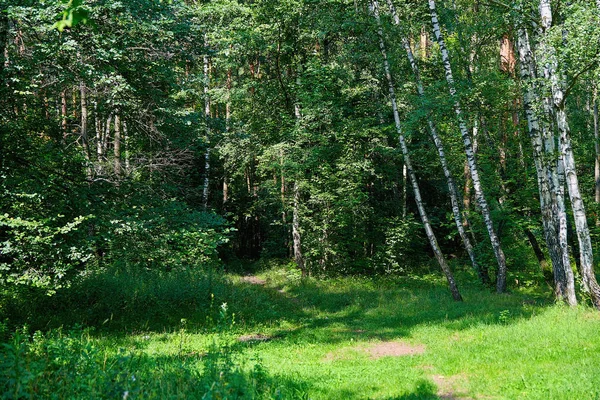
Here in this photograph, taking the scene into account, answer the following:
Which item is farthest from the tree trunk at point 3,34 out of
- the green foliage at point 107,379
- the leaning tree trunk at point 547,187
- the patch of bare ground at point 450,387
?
the leaning tree trunk at point 547,187

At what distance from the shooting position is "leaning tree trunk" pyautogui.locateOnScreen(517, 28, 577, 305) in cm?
1127

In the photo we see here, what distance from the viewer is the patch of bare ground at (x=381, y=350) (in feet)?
25.8

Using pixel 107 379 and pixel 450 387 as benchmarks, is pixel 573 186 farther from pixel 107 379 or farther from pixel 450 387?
pixel 107 379

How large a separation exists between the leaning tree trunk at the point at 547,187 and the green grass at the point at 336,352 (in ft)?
4.02

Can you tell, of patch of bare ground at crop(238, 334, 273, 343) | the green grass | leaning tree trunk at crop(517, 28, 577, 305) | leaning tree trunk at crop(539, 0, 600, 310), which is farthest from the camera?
leaning tree trunk at crop(517, 28, 577, 305)

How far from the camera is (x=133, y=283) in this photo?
11.5m

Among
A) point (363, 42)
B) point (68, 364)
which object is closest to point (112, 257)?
point (68, 364)

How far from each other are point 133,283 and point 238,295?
3272 millimetres

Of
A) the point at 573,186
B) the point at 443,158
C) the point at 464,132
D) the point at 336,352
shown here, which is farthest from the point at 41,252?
the point at 443,158

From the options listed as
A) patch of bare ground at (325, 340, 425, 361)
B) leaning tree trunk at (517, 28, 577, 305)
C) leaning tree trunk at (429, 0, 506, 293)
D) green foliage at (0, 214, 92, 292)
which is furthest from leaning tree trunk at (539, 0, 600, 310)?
green foliage at (0, 214, 92, 292)

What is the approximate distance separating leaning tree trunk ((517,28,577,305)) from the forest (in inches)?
3.1

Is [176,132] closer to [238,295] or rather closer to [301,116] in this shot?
[238,295]

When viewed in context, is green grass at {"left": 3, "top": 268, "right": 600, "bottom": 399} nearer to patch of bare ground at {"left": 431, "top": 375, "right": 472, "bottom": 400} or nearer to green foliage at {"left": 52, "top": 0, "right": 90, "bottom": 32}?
patch of bare ground at {"left": 431, "top": 375, "right": 472, "bottom": 400}

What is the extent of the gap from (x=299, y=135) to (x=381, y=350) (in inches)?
460
